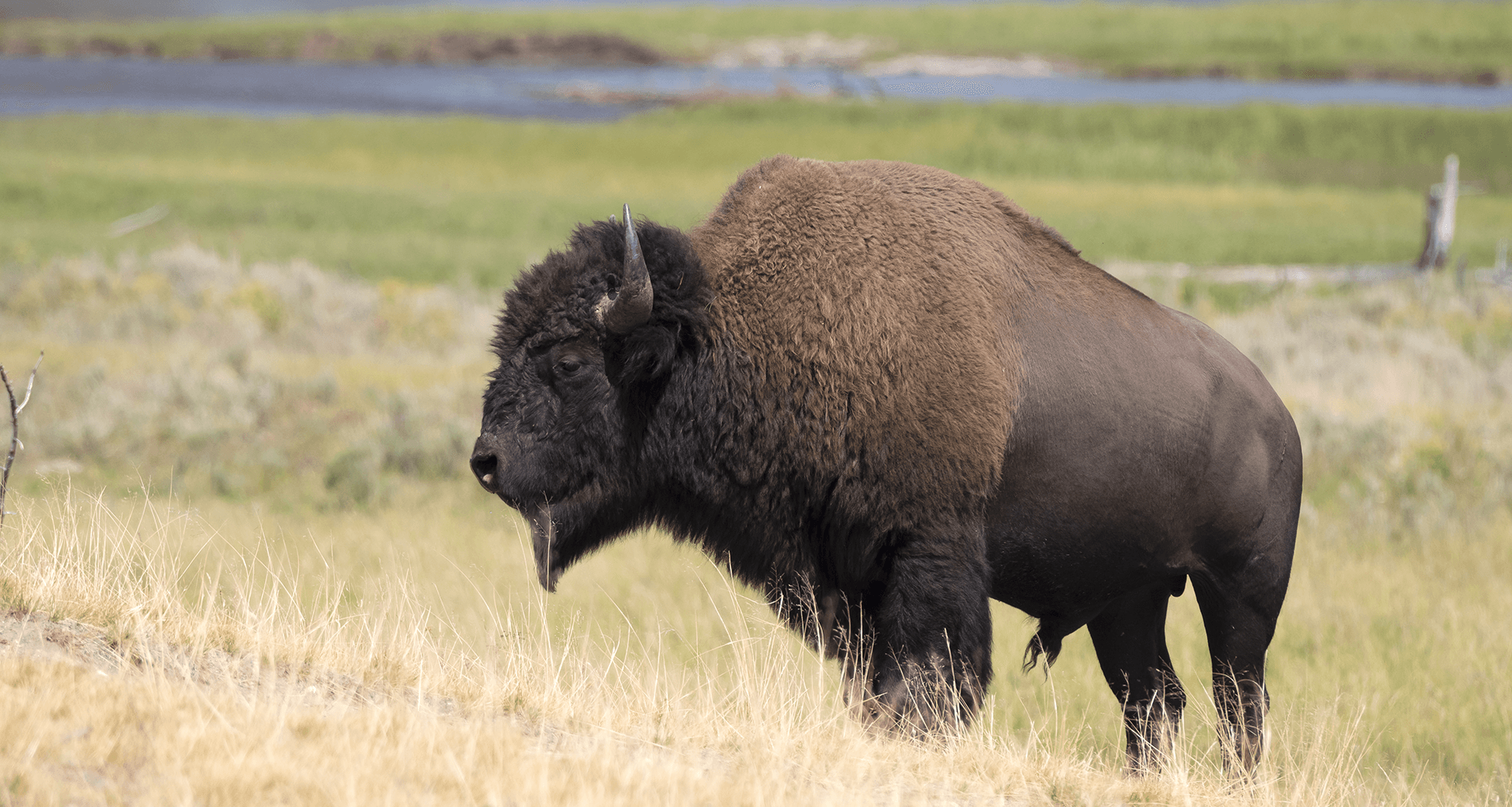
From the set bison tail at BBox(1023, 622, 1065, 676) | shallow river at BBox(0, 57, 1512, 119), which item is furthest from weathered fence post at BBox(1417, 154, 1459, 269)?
shallow river at BBox(0, 57, 1512, 119)

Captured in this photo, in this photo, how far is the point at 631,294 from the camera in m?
4.38

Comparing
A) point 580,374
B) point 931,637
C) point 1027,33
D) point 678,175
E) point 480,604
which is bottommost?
point 480,604

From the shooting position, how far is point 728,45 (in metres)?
124

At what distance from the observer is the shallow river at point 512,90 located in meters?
63.8

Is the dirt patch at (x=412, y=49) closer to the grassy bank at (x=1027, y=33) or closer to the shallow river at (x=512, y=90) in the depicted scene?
the grassy bank at (x=1027, y=33)

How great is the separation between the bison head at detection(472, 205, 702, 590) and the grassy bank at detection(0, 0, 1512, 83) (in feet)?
280

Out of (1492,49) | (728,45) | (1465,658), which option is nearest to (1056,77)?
(1492,49)

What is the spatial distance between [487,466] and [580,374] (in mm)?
488

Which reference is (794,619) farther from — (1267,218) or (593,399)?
(1267,218)

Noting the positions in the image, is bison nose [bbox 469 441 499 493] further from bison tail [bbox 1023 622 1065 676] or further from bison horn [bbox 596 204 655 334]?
bison tail [bbox 1023 622 1065 676]

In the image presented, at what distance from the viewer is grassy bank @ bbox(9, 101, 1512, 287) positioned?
2773 centimetres

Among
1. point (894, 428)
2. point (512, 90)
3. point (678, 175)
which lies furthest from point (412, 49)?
point (894, 428)

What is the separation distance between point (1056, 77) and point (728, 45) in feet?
136

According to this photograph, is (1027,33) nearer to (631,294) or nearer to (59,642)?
(631,294)
